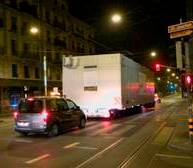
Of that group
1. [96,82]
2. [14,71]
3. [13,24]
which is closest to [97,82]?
[96,82]

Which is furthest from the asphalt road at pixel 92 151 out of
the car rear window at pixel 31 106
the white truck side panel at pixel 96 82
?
the white truck side panel at pixel 96 82

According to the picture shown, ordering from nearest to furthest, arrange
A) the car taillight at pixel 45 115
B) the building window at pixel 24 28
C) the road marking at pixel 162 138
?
the road marking at pixel 162 138 < the car taillight at pixel 45 115 < the building window at pixel 24 28

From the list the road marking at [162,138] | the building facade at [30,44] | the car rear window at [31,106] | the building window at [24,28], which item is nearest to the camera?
the road marking at [162,138]

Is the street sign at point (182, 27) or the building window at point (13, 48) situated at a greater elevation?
the building window at point (13, 48)

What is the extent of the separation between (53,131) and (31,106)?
4.42 feet

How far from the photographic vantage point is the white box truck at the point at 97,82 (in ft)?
87.5

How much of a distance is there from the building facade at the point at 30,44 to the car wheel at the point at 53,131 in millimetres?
30464

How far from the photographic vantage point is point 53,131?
60.0ft

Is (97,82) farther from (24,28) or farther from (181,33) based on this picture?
(24,28)

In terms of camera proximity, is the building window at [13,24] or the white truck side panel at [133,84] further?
the building window at [13,24]

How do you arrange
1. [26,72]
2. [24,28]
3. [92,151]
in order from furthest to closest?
[26,72]
[24,28]
[92,151]

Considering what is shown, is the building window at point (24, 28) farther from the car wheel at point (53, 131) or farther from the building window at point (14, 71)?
the car wheel at point (53, 131)

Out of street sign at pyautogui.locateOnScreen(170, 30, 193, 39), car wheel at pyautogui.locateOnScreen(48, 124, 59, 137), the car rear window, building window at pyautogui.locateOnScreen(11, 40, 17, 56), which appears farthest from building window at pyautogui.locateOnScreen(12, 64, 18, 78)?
street sign at pyautogui.locateOnScreen(170, 30, 193, 39)

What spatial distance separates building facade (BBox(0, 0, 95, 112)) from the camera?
50.6 m
